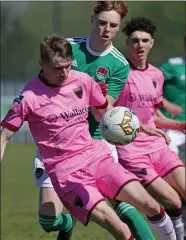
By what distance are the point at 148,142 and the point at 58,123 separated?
1.63 metres

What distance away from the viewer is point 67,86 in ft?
22.2

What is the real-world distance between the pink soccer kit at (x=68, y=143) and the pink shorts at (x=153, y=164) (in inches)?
42.7

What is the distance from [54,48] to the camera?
6.59 meters

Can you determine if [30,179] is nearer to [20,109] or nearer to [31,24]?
[31,24]

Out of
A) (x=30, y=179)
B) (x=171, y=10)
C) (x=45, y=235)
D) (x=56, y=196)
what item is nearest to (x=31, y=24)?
(x=171, y=10)

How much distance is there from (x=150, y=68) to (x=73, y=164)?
84.7 inches

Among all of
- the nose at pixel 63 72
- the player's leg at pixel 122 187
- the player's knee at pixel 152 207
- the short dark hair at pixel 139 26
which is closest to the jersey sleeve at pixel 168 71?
the short dark hair at pixel 139 26

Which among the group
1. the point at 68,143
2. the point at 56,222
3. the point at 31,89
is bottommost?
the point at 56,222

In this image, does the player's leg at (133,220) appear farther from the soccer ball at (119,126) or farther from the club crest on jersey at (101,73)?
the club crest on jersey at (101,73)

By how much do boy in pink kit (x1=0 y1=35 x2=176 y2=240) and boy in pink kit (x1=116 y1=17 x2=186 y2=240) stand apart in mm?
935

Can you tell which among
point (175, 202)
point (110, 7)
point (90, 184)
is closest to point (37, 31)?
point (110, 7)

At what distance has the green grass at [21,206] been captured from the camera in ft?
29.7

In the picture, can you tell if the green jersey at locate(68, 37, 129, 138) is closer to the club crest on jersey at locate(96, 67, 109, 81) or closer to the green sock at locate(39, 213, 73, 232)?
the club crest on jersey at locate(96, 67, 109, 81)

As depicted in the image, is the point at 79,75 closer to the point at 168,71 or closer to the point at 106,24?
the point at 106,24
